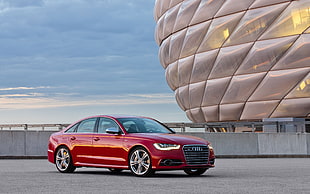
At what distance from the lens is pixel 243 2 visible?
31.6 metres

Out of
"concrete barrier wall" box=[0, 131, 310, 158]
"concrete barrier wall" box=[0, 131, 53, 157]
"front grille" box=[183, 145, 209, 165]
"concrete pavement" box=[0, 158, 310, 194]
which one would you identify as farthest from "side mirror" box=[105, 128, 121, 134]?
"concrete barrier wall" box=[0, 131, 310, 158]

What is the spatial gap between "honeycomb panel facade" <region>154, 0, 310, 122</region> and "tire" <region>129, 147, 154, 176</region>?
1754 centimetres

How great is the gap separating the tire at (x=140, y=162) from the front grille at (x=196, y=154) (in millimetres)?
755

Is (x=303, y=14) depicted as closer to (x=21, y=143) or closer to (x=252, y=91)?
(x=252, y=91)

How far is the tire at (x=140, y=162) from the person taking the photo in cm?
1286

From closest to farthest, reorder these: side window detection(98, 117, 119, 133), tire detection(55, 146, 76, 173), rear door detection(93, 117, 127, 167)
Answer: rear door detection(93, 117, 127, 167) → side window detection(98, 117, 119, 133) → tire detection(55, 146, 76, 173)

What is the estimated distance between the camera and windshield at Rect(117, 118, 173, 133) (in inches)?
546

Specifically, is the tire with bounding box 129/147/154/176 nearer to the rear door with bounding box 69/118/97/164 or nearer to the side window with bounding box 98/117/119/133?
the side window with bounding box 98/117/119/133


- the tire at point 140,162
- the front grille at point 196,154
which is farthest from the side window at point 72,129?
the front grille at point 196,154

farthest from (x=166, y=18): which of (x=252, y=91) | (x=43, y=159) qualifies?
(x=43, y=159)

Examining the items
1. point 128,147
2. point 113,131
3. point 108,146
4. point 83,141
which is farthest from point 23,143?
point 128,147

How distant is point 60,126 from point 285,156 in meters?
8.37

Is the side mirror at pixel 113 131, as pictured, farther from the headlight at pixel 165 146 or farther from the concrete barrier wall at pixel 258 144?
the concrete barrier wall at pixel 258 144

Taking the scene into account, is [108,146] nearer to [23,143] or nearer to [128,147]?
[128,147]
